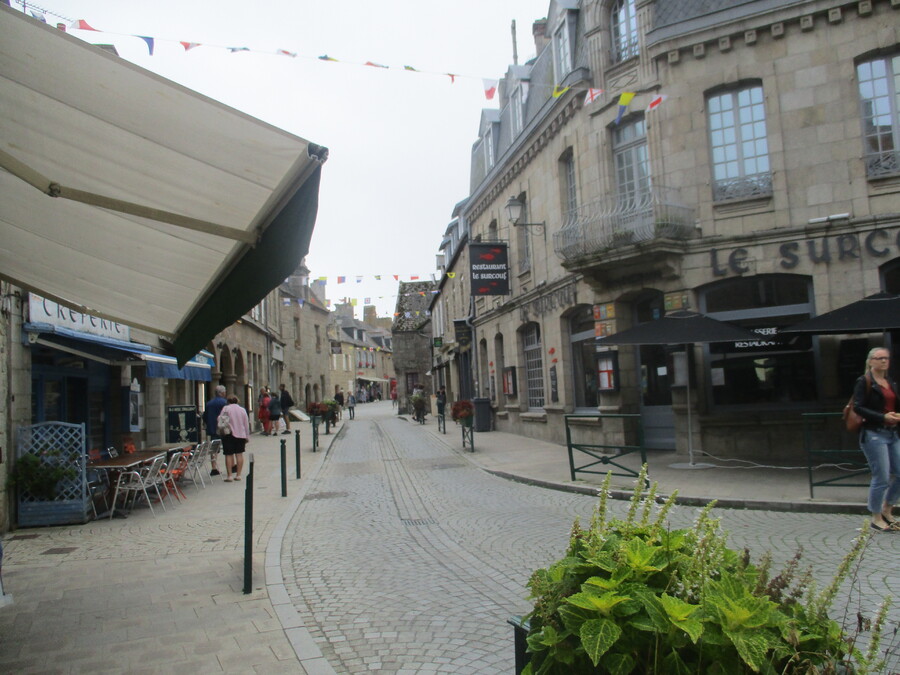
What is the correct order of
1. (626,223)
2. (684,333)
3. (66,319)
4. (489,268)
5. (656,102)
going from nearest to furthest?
(66,319), (684,333), (656,102), (626,223), (489,268)

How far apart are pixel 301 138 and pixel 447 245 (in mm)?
36804

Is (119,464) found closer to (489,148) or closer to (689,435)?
(689,435)

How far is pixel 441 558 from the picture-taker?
20.8 ft

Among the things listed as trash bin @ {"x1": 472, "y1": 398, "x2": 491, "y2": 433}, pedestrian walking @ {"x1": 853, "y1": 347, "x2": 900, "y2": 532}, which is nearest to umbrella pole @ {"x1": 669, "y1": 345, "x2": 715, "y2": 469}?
pedestrian walking @ {"x1": 853, "y1": 347, "x2": 900, "y2": 532}

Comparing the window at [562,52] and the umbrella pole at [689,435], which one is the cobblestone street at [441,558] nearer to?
the umbrella pole at [689,435]

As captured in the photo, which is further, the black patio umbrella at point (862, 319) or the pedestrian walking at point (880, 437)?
the black patio umbrella at point (862, 319)

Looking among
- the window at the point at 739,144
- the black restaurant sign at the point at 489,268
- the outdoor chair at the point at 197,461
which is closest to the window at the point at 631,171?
the window at the point at 739,144

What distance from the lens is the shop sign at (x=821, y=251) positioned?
33.8 feet

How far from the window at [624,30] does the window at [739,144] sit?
2.07 metres

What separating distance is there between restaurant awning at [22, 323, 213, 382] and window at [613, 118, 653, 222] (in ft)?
25.6

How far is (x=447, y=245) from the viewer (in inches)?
1550

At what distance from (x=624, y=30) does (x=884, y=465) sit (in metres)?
9.91

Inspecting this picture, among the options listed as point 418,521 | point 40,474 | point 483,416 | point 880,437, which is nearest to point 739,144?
point 880,437

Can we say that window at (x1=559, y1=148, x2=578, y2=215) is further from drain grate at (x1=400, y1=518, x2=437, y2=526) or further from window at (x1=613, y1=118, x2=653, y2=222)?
drain grate at (x1=400, y1=518, x2=437, y2=526)
